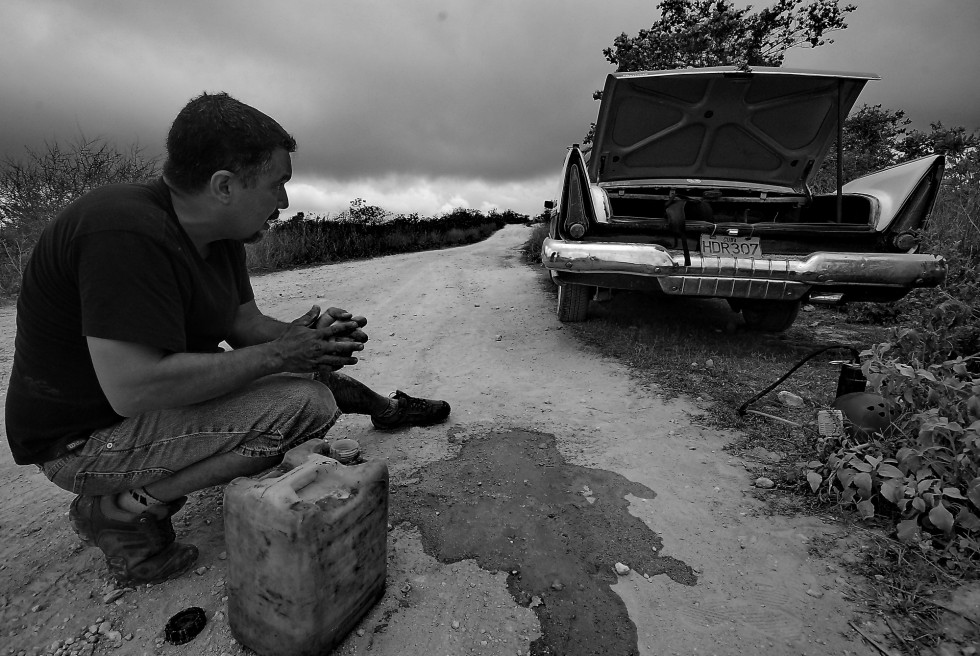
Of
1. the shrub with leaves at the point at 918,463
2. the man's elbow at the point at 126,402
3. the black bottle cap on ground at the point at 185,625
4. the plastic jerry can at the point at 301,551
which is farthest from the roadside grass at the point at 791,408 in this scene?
the man's elbow at the point at 126,402

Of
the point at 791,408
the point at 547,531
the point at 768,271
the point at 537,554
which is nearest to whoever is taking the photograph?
the point at 537,554

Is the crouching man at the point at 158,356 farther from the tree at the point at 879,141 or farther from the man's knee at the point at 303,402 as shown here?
the tree at the point at 879,141

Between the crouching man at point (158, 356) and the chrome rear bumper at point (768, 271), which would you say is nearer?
the crouching man at point (158, 356)

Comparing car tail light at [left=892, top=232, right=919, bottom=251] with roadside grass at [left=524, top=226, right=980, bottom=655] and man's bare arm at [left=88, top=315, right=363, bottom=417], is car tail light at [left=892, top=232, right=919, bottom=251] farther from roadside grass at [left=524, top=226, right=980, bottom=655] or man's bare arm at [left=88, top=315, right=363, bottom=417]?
man's bare arm at [left=88, top=315, right=363, bottom=417]

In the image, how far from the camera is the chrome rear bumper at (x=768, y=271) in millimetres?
2816

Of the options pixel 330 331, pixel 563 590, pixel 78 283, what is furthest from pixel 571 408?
pixel 78 283

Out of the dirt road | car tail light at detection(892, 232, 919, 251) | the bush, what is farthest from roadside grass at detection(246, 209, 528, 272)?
car tail light at detection(892, 232, 919, 251)

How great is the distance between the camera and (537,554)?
1.43 metres

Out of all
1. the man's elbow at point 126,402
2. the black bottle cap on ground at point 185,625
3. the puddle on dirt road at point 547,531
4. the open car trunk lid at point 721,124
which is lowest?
the puddle on dirt road at point 547,531

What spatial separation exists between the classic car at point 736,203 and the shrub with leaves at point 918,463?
1.31 meters

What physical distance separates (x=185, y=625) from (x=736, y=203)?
4428mm

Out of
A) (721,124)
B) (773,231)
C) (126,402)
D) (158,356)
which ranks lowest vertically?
(126,402)

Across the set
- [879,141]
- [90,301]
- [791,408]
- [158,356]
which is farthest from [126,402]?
[879,141]

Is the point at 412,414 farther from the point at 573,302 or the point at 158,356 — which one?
the point at 573,302
